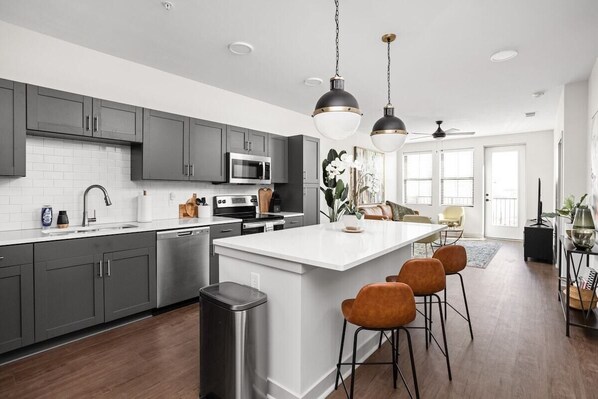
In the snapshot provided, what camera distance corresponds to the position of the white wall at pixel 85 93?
9.09ft

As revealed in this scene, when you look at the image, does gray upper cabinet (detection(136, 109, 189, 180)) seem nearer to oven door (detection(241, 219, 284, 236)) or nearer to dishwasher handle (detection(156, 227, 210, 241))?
dishwasher handle (detection(156, 227, 210, 241))

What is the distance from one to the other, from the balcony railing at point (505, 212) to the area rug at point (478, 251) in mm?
852

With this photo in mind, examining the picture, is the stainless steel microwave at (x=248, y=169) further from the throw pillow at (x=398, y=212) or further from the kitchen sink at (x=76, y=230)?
the throw pillow at (x=398, y=212)

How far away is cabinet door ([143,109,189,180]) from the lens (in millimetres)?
3404

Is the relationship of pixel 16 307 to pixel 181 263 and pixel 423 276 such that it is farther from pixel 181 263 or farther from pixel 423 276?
pixel 423 276

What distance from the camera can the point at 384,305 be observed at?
163 cm

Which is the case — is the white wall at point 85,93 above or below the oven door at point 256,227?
above

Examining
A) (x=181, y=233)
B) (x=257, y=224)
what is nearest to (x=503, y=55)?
(x=257, y=224)

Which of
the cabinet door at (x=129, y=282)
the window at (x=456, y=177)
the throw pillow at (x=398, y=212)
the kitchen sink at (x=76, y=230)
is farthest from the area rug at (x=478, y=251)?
the kitchen sink at (x=76, y=230)

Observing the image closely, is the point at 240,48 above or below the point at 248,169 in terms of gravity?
above

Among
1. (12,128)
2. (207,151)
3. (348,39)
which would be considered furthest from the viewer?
(207,151)

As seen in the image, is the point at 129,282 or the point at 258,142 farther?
the point at 258,142

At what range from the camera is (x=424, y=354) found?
A: 8.05 feet

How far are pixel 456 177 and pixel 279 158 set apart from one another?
5.79 meters
